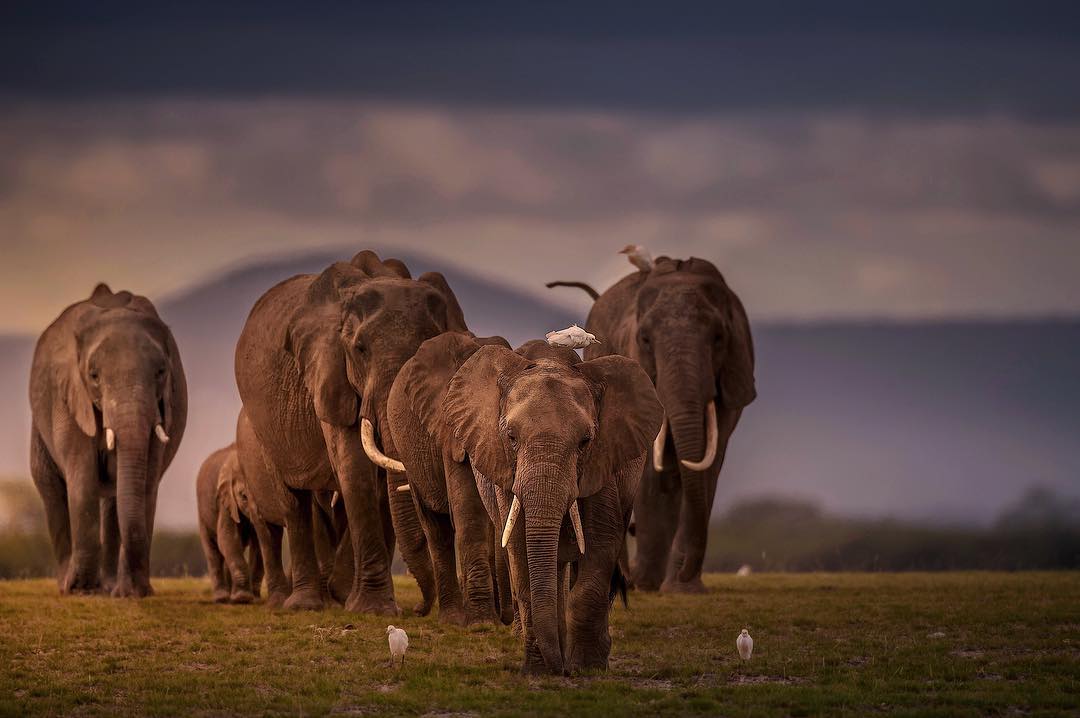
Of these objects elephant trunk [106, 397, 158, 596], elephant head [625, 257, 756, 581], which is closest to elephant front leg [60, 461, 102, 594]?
elephant trunk [106, 397, 158, 596]

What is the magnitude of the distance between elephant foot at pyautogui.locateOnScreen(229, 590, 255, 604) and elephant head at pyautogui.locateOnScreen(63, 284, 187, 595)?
1194 millimetres

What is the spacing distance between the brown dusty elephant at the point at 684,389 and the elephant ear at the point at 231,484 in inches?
198

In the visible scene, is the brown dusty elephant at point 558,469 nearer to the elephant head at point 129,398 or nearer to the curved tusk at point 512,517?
the curved tusk at point 512,517

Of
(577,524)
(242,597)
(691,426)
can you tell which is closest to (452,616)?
(577,524)

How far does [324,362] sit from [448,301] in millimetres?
1524

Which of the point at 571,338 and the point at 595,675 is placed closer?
the point at 595,675

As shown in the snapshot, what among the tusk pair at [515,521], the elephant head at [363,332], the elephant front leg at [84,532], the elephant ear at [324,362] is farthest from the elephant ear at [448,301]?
the elephant front leg at [84,532]

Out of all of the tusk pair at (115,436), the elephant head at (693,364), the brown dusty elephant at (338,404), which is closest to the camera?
the brown dusty elephant at (338,404)

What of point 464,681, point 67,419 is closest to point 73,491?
point 67,419

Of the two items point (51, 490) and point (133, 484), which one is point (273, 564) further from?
point (51, 490)

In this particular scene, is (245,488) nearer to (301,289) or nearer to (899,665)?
(301,289)

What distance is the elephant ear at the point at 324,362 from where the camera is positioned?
20.2 metres

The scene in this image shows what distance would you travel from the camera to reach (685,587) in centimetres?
2367

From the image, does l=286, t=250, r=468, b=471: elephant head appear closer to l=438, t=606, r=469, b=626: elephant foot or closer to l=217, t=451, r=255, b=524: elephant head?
l=438, t=606, r=469, b=626: elephant foot
